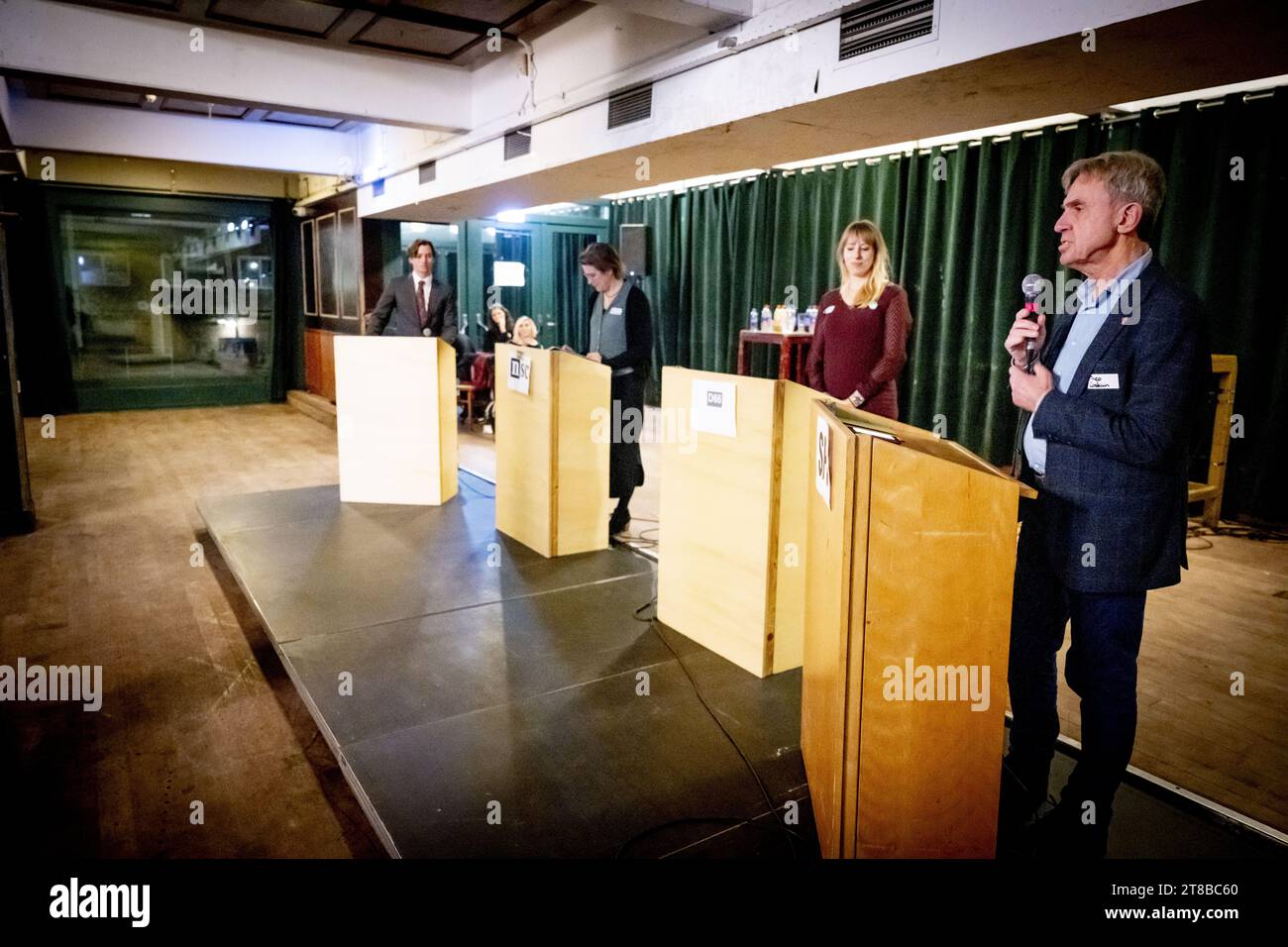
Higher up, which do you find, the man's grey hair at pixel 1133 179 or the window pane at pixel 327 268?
the window pane at pixel 327 268

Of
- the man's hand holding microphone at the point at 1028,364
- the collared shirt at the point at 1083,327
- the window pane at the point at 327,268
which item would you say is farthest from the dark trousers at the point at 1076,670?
the window pane at the point at 327,268

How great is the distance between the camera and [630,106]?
14.3 feet

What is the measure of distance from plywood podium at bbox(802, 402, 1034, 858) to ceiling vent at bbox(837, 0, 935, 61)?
1.98 m

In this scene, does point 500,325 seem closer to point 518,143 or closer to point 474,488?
point 518,143

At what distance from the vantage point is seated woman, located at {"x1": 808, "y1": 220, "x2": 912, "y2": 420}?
3320 mm

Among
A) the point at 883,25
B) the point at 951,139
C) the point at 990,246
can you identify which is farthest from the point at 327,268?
the point at 883,25

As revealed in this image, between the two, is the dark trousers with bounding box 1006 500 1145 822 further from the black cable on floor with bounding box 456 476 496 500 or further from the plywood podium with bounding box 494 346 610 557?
the black cable on floor with bounding box 456 476 496 500

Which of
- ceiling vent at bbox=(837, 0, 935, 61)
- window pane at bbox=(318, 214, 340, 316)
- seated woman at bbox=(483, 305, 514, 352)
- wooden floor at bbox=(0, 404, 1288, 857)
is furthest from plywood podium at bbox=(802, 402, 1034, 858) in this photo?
window pane at bbox=(318, 214, 340, 316)

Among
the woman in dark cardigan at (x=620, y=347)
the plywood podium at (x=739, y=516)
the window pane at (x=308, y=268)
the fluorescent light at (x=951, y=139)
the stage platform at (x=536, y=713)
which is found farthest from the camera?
the window pane at (x=308, y=268)

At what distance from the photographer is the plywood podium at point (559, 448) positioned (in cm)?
370

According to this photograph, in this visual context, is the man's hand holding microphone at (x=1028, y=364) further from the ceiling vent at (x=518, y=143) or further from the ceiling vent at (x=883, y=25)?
the ceiling vent at (x=518, y=143)

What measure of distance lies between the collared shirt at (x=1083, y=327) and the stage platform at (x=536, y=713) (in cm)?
88
